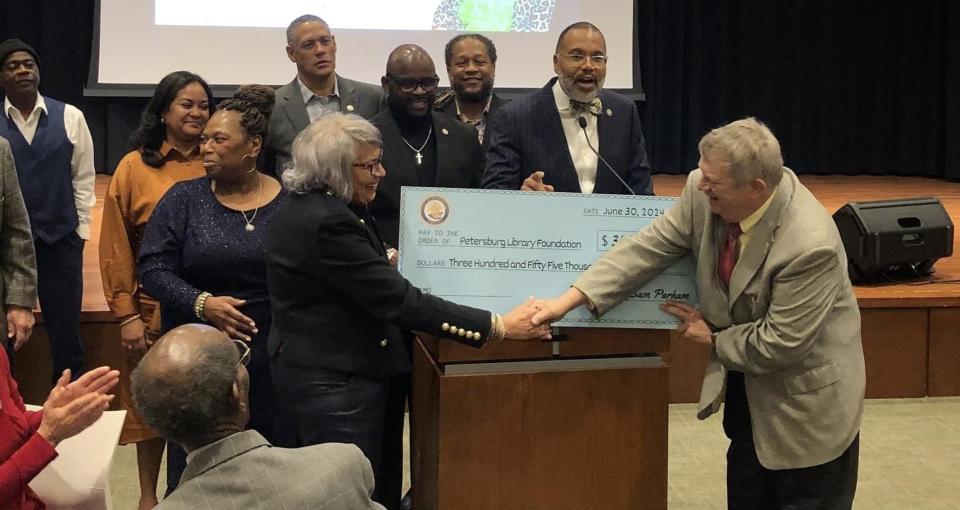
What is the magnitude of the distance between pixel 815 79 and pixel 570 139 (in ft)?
26.2

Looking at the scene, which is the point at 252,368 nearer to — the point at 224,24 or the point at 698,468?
the point at 698,468

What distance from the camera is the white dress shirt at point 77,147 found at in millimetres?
3770

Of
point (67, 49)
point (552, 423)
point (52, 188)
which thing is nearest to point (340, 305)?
point (552, 423)

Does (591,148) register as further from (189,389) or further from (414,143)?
(189,389)

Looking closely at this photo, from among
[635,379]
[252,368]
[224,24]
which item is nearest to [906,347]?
[635,379]

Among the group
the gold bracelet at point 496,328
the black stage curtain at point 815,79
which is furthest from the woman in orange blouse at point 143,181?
the black stage curtain at point 815,79

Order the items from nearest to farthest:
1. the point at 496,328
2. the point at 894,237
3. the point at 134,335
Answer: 1. the point at 496,328
2. the point at 134,335
3. the point at 894,237

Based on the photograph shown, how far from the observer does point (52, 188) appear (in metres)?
3.74

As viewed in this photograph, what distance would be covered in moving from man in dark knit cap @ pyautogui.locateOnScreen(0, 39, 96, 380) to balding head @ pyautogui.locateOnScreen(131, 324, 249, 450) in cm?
236

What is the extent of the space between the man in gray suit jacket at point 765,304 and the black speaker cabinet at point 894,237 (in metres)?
2.17

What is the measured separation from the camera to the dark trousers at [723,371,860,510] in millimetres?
2381

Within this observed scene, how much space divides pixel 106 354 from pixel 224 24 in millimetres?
4161

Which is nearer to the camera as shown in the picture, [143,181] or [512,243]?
[512,243]

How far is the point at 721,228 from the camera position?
2359mm
